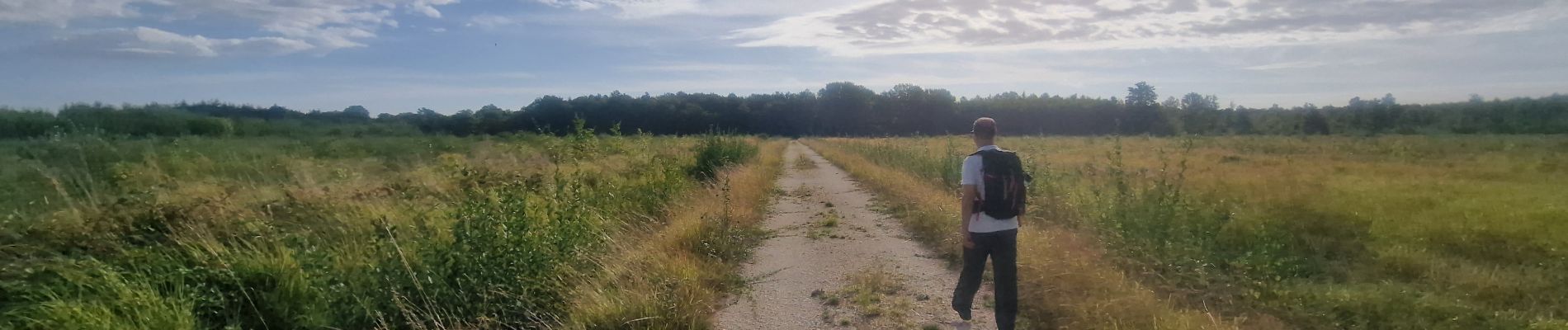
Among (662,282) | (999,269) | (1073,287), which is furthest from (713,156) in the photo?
(999,269)

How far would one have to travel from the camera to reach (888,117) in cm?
6181

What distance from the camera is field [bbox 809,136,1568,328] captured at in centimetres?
576

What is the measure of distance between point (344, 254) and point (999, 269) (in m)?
5.85

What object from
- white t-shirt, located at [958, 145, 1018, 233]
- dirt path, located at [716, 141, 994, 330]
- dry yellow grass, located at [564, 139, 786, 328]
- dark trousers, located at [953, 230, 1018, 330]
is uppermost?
white t-shirt, located at [958, 145, 1018, 233]

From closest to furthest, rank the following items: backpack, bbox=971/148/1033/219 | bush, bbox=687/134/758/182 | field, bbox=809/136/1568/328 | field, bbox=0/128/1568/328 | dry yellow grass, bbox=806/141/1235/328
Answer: backpack, bbox=971/148/1033/219, dry yellow grass, bbox=806/141/1235/328, field, bbox=0/128/1568/328, field, bbox=809/136/1568/328, bush, bbox=687/134/758/182

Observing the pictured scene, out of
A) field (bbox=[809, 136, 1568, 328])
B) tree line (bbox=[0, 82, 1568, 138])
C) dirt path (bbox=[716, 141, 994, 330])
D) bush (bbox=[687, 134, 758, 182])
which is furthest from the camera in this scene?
tree line (bbox=[0, 82, 1568, 138])

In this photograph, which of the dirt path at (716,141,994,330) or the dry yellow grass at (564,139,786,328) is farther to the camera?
the dirt path at (716,141,994,330)

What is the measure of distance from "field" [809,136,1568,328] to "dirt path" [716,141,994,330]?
529 mm

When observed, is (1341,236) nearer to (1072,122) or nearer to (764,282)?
(764,282)

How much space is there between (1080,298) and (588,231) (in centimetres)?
477

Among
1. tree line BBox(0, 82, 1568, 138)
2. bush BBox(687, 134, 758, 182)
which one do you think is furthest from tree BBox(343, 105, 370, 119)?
bush BBox(687, 134, 758, 182)

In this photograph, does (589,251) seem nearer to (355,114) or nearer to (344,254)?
(344,254)

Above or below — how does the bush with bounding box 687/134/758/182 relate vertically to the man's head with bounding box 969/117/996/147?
below

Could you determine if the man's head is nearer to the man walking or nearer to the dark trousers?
the man walking
